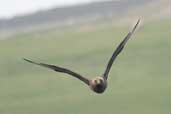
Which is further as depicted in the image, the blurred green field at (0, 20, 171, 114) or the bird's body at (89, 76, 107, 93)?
the blurred green field at (0, 20, 171, 114)

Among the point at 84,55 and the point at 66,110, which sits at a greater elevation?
the point at 66,110

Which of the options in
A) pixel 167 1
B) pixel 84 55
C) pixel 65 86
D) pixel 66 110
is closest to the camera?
pixel 66 110

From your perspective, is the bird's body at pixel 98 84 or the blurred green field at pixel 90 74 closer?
the bird's body at pixel 98 84

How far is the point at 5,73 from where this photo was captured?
3155 centimetres

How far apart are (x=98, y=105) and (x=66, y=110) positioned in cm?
79

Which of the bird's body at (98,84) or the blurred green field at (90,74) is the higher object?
the bird's body at (98,84)

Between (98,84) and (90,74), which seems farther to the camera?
(90,74)

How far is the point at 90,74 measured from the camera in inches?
1054

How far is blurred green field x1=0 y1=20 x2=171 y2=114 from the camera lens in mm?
23891

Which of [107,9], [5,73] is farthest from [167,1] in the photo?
[5,73]

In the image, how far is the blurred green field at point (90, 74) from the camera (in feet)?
78.4

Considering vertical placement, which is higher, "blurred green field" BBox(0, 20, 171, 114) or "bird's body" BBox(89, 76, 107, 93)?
"bird's body" BBox(89, 76, 107, 93)

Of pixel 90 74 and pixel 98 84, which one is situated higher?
pixel 98 84

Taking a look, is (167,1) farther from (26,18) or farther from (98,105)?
(98,105)
